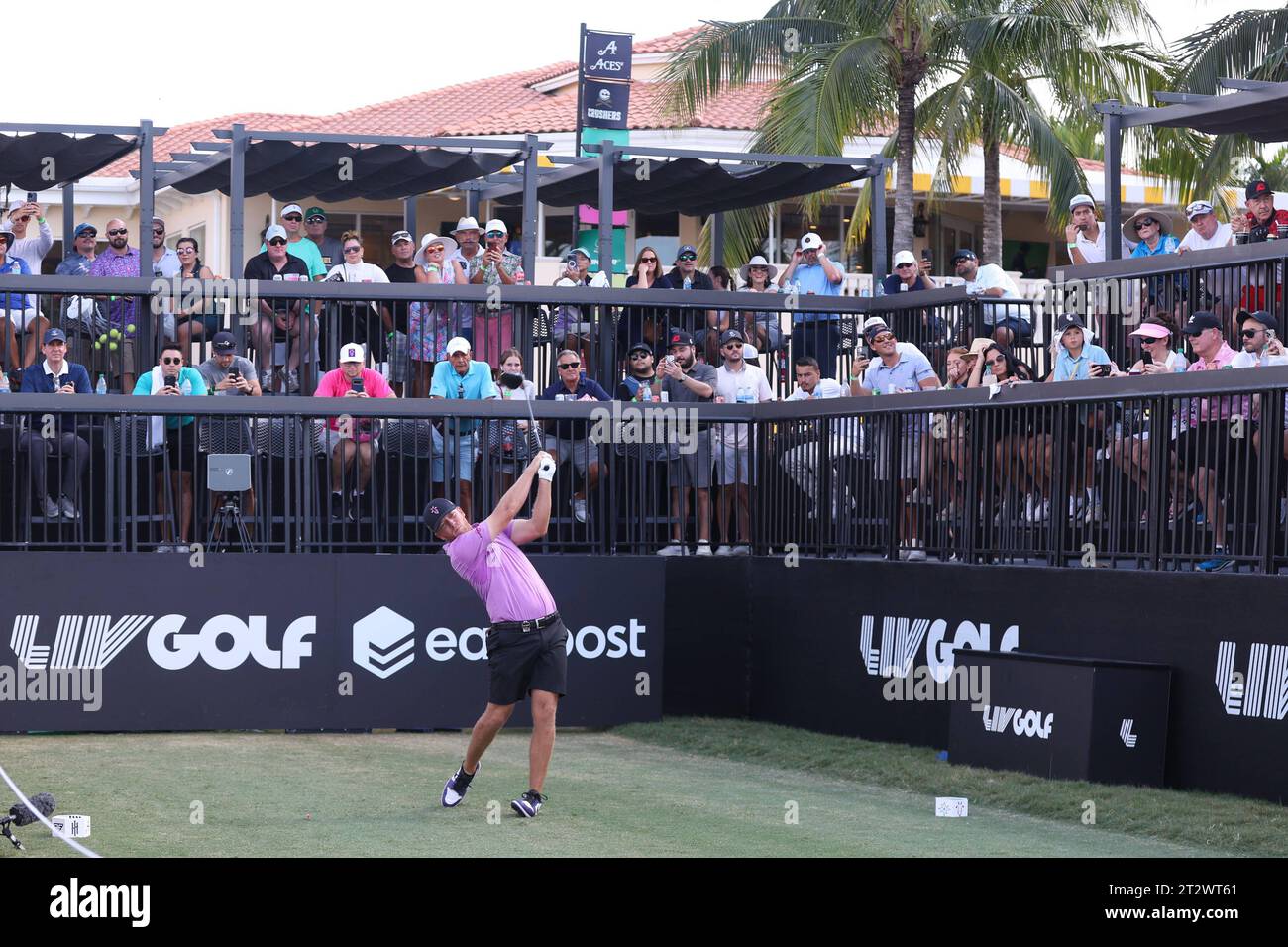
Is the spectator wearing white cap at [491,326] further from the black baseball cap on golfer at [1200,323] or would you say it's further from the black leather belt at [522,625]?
the black baseball cap on golfer at [1200,323]

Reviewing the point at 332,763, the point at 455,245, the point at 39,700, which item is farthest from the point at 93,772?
the point at 455,245

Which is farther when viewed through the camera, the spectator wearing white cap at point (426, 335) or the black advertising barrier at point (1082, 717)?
the spectator wearing white cap at point (426, 335)

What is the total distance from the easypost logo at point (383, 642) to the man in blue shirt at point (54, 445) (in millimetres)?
2523

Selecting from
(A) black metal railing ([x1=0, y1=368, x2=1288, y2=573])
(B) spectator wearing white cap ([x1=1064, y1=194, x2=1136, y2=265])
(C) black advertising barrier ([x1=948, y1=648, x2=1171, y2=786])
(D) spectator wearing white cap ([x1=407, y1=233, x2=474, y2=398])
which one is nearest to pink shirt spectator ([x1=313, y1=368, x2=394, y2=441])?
(A) black metal railing ([x1=0, y1=368, x2=1288, y2=573])

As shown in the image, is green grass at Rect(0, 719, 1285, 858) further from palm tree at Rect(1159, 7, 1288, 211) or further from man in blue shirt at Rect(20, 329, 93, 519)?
palm tree at Rect(1159, 7, 1288, 211)

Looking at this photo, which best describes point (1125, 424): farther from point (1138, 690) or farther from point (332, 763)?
point (332, 763)

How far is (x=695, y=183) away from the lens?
1952 centimetres

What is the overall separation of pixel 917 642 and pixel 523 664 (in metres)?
4.19

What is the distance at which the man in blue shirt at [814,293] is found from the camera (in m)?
17.6

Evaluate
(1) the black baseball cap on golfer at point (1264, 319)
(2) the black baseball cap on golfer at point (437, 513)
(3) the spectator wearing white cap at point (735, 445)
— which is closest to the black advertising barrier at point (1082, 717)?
(1) the black baseball cap on golfer at point (1264, 319)

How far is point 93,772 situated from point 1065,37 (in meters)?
19.9

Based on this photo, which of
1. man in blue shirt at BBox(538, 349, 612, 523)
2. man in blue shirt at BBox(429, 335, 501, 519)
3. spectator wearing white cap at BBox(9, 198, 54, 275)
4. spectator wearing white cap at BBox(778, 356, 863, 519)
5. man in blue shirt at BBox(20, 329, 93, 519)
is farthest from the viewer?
spectator wearing white cap at BBox(9, 198, 54, 275)

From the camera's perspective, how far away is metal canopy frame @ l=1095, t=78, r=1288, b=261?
14.5 metres

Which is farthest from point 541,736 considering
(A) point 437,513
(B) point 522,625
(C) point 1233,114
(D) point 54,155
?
(D) point 54,155
